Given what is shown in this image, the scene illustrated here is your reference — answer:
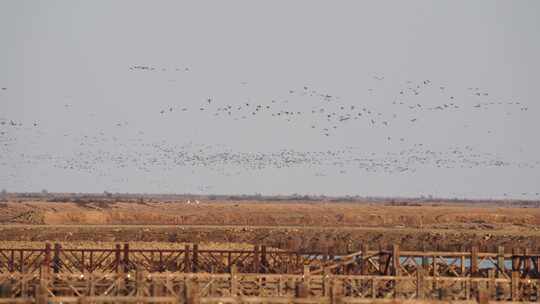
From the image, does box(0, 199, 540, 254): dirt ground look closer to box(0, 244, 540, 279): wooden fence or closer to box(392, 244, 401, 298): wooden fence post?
box(0, 244, 540, 279): wooden fence

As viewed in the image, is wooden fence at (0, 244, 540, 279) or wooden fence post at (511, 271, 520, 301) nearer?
wooden fence post at (511, 271, 520, 301)

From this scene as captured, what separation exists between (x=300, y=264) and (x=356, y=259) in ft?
19.8

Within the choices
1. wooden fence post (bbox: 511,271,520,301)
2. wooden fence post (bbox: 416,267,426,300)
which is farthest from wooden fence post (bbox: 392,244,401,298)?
wooden fence post (bbox: 511,271,520,301)

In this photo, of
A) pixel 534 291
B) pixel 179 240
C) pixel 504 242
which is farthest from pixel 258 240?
pixel 534 291

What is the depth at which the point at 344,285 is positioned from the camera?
4619 centimetres

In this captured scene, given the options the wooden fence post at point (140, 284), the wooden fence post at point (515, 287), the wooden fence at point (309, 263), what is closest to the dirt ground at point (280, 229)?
the wooden fence at point (309, 263)

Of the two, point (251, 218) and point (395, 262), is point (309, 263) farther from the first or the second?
point (251, 218)

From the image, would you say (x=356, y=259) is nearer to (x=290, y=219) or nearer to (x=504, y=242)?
(x=504, y=242)

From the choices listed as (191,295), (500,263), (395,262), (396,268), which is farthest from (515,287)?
(191,295)

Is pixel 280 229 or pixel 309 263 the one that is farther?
pixel 280 229

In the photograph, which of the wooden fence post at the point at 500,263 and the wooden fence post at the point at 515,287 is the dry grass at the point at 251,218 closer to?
the wooden fence post at the point at 500,263

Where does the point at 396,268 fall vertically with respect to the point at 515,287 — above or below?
above

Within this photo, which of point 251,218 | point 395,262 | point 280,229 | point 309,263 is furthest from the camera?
point 251,218

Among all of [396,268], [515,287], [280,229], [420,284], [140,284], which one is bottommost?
[515,287]
